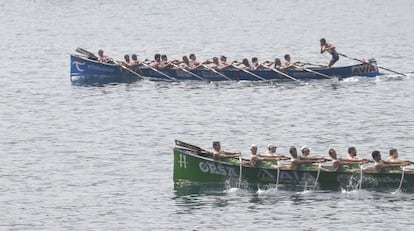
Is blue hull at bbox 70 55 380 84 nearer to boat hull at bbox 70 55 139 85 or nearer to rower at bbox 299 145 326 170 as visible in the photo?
boat hull at bbox 70 55 139 85

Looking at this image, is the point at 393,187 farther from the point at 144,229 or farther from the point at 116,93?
the point at 116,93

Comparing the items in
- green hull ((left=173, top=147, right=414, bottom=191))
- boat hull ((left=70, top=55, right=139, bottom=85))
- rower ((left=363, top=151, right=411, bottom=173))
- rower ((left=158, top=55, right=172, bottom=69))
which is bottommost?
green hull ((left=173, top=147, right=414, bottom=191))

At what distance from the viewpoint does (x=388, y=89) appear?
82562 mm

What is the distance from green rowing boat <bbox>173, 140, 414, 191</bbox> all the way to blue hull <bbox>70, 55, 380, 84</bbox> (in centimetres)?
2747

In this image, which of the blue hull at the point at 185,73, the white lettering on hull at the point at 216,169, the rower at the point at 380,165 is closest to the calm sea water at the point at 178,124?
the blue hull at the point at 185,73

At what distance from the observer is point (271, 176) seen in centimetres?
5450

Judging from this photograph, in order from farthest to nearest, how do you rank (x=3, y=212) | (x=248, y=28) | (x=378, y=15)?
(x=378, y=15) < (x=248, y=28) < (x=3, y=212)

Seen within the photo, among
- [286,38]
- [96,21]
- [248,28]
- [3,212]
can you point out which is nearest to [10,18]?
[96,21]

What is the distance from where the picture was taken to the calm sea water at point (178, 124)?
52.8m

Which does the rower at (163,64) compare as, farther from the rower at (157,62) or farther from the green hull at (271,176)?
the green hull at (271,176)

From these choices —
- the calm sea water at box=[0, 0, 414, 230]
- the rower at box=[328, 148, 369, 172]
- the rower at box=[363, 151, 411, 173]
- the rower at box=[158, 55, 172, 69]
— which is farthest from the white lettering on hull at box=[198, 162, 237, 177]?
the rower at box=[158, 55, 172, 69]

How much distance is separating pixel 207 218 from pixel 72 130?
2136 cm

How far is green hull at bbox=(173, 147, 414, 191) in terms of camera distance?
5328 cm

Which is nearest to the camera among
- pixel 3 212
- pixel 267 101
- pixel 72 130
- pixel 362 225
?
pixel 362 225
